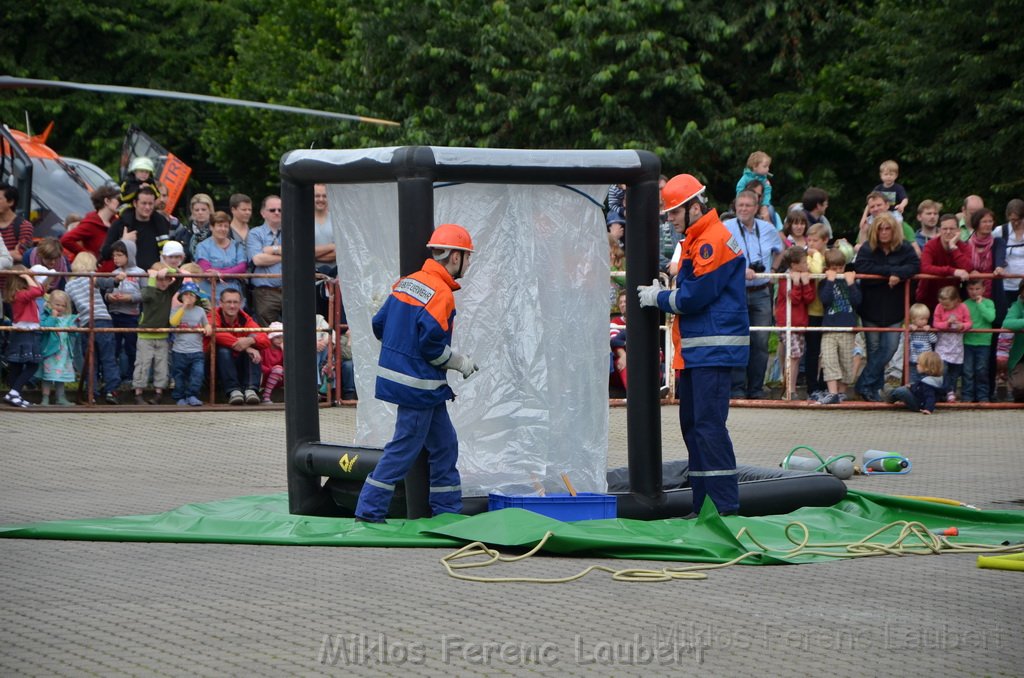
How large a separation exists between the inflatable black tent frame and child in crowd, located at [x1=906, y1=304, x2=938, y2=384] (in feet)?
18.6

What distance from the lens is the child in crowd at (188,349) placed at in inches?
587

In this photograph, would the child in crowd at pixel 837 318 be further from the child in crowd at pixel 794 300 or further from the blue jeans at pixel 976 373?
the blue jeans at pixel 976 373

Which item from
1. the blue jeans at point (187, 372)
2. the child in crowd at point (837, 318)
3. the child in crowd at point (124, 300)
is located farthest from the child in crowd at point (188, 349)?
the child in crowd at point (837, 318)

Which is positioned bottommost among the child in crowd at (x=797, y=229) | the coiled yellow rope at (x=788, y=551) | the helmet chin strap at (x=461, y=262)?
the coiled yellow rope at (x=788, y=551)

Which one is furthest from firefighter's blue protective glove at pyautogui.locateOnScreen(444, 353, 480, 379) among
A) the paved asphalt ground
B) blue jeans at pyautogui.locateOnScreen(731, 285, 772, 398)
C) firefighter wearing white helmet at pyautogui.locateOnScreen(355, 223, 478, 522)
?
blue jeans at pyautogui.locateOnScreen(731, 285, 772, 398)

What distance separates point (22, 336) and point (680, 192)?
7736mm

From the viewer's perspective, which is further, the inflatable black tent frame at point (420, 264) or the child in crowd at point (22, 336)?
the child in crowd at point (22, 336)

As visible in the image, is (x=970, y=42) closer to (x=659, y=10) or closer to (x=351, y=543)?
(x=659, y=10)

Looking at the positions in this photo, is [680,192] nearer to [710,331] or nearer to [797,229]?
[710,331]

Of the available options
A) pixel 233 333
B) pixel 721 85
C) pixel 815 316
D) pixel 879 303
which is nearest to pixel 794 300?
pixel 815 316

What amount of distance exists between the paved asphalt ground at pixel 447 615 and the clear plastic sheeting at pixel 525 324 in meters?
1.52

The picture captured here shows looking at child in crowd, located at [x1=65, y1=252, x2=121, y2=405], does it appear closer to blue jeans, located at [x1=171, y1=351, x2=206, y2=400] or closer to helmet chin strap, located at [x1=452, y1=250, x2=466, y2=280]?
blue jeans, located at [x1=171, y1=351, x2=206, y2=400]

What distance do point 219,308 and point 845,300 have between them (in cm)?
614

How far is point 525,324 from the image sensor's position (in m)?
9.59
